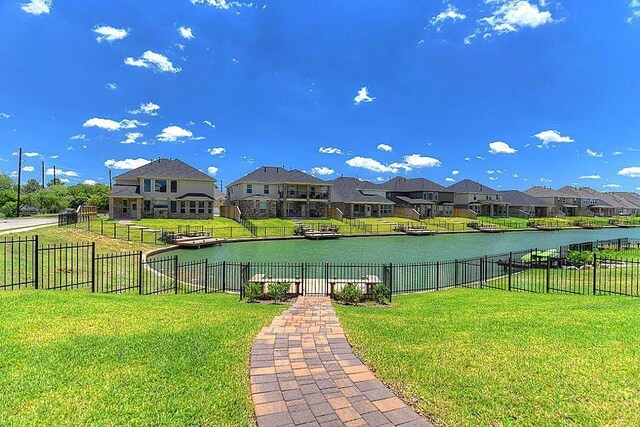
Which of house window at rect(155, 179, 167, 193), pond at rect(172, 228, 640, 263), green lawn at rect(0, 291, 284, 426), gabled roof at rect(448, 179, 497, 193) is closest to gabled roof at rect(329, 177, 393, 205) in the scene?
gabled roof at rect(448, 179, 497, 193)

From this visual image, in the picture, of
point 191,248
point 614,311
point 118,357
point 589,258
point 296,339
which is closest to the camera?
point 118,357

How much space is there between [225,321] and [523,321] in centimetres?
580

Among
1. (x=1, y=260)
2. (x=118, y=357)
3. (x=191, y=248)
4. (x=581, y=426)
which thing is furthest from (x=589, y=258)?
(x=1, y=260)

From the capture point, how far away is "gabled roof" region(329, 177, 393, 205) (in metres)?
56.0

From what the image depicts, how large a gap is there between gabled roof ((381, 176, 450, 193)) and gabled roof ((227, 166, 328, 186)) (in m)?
22.7

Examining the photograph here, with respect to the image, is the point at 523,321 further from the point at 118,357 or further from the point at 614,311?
the point at 118,357

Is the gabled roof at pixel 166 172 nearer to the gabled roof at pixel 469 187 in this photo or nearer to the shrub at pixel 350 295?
the shrub at pixel 350 295

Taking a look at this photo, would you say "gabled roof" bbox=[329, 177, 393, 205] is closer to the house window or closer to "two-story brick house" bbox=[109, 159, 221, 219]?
"two-story brick house" bbox=[109, 159, 221, 219]

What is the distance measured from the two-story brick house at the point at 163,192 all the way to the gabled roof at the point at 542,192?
271 feet

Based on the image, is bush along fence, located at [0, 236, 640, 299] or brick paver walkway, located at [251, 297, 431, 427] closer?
brick paver walkway, located at [251, 297, 431, 427]

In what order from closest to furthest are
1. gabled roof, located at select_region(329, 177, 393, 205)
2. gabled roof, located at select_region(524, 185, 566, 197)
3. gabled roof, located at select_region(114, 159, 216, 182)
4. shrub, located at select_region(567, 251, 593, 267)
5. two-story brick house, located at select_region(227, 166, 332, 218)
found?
shrub, located at select_region(567, 251, 593, 267) < gabled roof, located at select_region(114, 159, 216, 182) < two-story brick house, located at select_region(227, 166, 332, 218) < gabled roof, located at select_region(329, 177, 393, 205) < gabled roof, located at select_region(524, 185, 566, 197)

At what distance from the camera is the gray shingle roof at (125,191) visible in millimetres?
38372

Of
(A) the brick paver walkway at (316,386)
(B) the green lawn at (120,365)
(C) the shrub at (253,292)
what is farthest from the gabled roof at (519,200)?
(B) the green lawn at (120,365)

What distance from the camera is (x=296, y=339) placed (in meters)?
5.86
